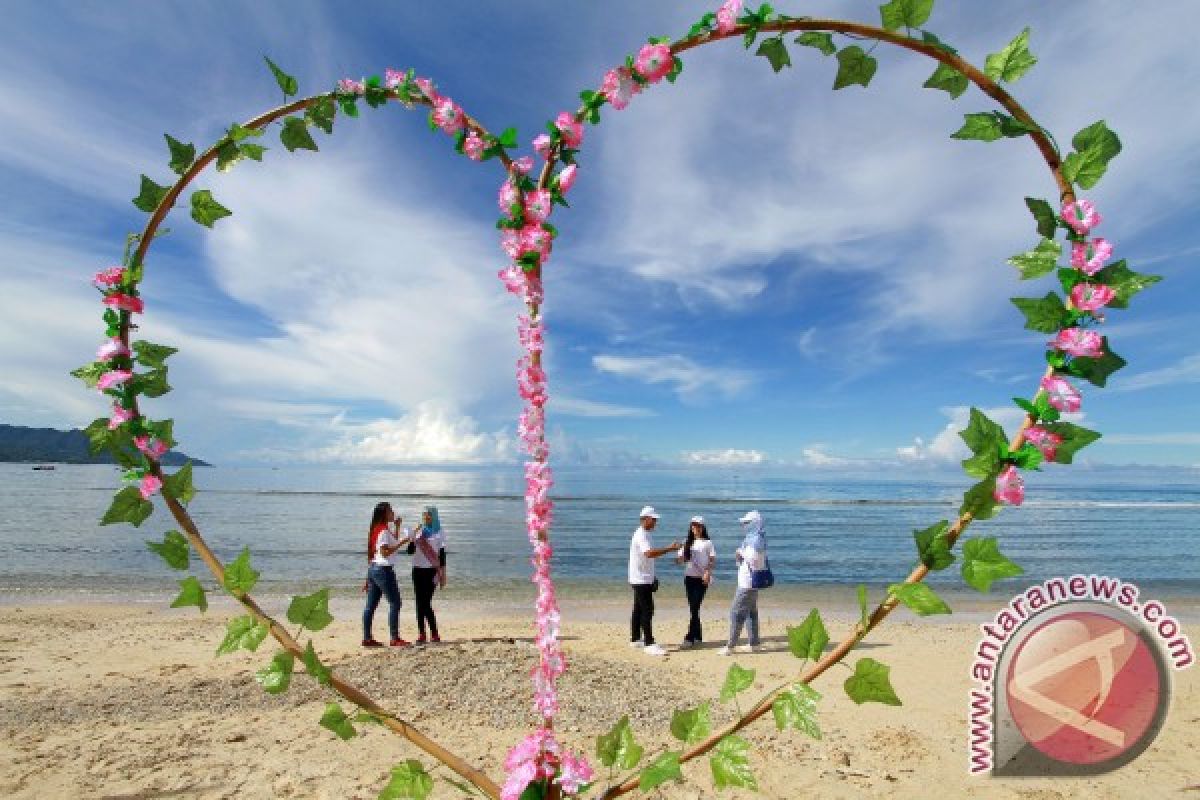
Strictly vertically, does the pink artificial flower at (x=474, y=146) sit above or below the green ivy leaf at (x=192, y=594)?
above

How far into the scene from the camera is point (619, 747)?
2.31 meters

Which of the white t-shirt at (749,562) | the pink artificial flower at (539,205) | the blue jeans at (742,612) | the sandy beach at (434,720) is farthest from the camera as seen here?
the blue jeans at (742,612)

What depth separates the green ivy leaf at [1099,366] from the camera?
6.87 ft

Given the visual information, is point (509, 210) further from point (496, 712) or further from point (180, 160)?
point (496, 712)

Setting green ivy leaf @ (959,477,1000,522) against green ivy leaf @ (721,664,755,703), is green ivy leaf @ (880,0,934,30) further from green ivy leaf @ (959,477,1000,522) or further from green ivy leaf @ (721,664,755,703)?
green ivy leaf @ (721,664,755,703)

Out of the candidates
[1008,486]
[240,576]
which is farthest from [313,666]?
[1008,486]

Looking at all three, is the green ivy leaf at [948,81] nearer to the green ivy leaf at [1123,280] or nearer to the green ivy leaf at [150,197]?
the green ivy leaf at [1123,280]

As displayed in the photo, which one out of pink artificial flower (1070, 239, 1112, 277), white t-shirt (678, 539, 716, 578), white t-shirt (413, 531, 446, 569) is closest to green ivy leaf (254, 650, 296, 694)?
pink artificial flower (1070, 239, 1112, 277)

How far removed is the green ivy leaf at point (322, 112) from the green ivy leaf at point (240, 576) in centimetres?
171

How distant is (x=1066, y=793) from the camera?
19.6ft

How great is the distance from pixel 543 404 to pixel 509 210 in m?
0.63

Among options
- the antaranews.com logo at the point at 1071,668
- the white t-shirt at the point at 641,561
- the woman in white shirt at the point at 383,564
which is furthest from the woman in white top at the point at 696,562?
the antaranews.com logo at the point at 1071,668

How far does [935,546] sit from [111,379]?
3.02m

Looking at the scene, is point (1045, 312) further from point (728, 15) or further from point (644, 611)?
point (644, 611)
